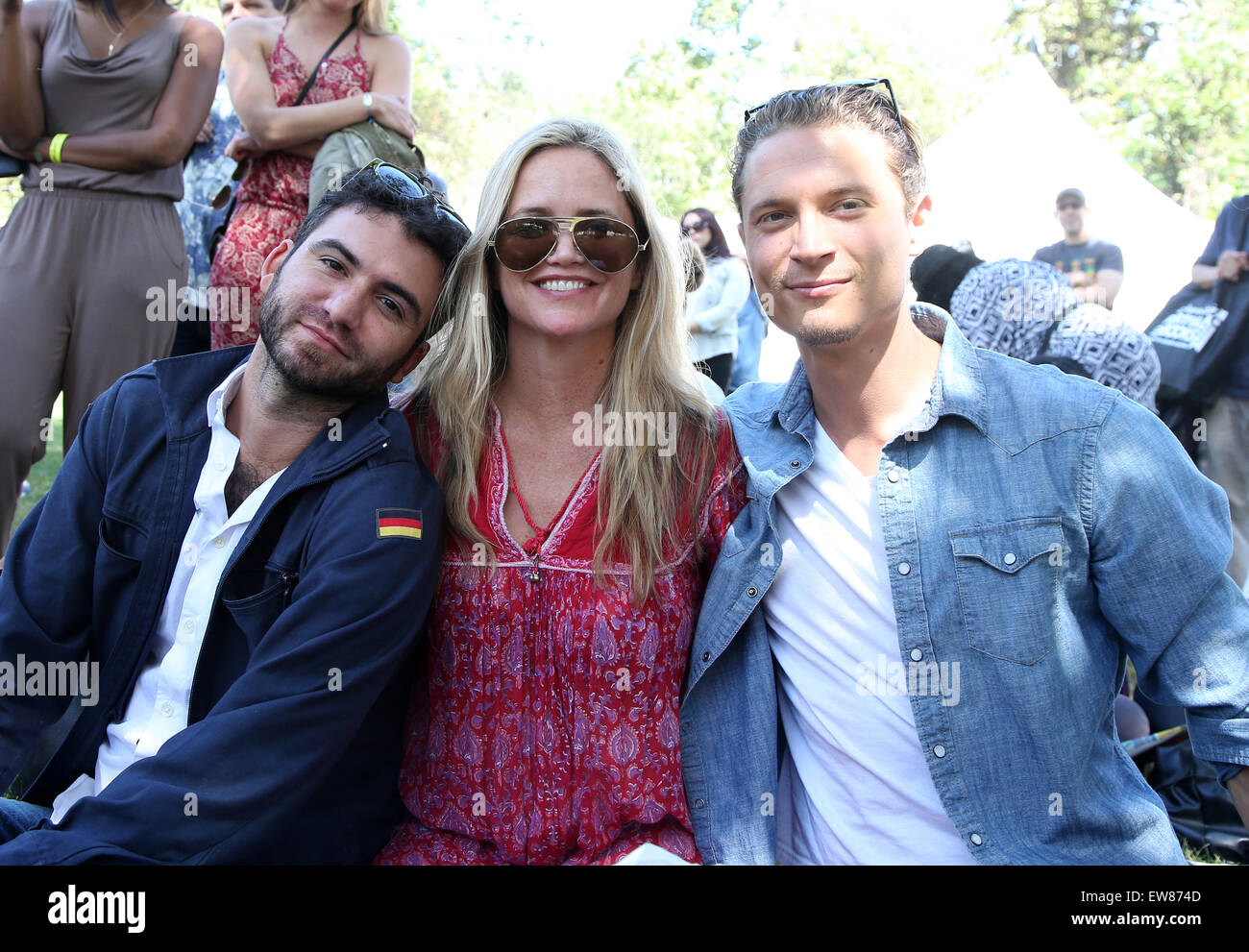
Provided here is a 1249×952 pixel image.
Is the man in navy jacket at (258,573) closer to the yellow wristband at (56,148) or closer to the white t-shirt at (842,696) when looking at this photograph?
the white t-shirt at (842,696)

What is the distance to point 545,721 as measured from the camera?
2.31m

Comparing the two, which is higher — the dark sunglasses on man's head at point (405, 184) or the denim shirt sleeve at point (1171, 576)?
the dark sunglasses on man's head at point (405, 184)

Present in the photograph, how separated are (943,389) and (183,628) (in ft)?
5.94

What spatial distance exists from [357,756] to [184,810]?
1.47 feet

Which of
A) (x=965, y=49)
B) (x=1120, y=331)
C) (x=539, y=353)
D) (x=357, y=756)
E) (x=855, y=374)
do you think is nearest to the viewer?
(x=357, y=756)

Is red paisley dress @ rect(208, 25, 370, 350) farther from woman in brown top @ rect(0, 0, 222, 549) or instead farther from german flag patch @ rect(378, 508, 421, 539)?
german flag patch @ rect(378, 508, 421, 539)

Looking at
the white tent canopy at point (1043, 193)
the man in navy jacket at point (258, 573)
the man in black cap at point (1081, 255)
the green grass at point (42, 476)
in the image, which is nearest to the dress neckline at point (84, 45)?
the man in navy jacket at point (258, 573)

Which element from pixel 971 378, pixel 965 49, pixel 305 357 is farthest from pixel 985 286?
pixel 965 49

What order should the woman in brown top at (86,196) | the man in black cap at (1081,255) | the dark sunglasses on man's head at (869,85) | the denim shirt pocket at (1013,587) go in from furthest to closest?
the man in black cap at (1081,255)
the woman in brown top at (86,196)
the dark sunglasses on man's head at (869,85)
the denim shirt pocket at (1013,587)

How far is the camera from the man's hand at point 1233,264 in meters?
5.36

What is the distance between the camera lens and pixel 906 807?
2.26 m

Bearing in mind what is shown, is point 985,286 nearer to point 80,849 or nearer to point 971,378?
point 971,378

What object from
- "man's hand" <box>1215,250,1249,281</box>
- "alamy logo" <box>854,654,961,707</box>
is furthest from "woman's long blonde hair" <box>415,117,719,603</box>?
"man's hand" <box>1215,250,1249,281</box>

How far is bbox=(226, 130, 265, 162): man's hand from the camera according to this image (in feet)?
11.8
